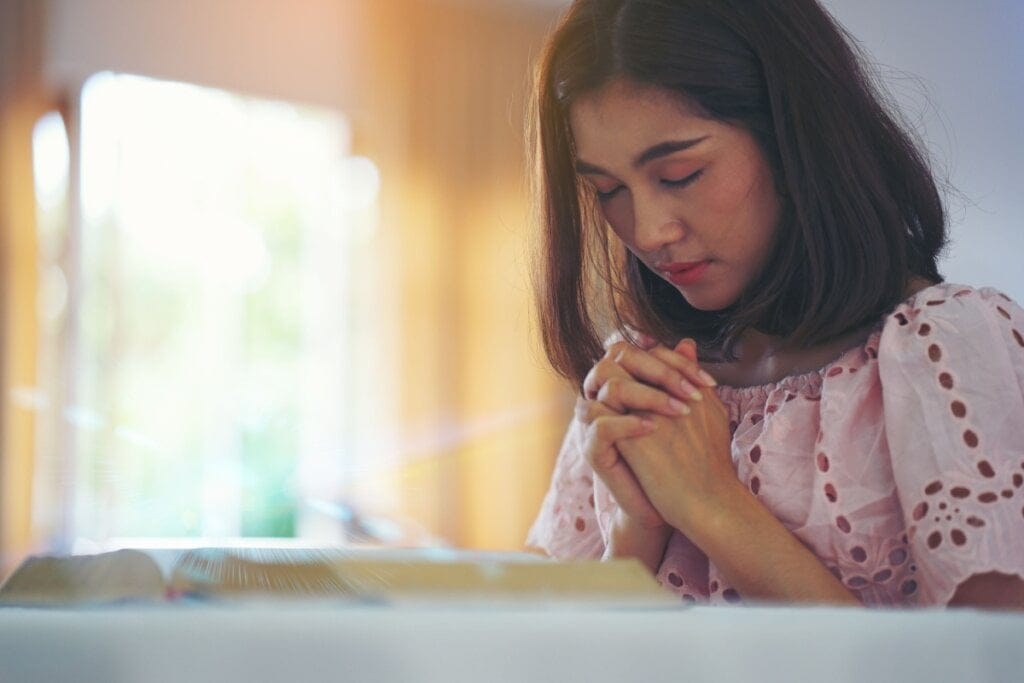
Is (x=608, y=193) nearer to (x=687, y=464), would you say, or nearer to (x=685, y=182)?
(x=685, y=182)

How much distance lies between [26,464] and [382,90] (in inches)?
69.0

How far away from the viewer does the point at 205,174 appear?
347 cm

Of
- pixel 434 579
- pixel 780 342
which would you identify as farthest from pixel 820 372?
pixel 434 579

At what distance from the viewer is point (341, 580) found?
0.33m

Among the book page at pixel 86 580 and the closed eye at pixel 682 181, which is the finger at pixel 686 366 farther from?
the book page at pixel 86 580

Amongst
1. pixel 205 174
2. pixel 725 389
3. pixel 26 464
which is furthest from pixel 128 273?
pixel 725 389

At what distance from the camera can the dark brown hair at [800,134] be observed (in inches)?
28.2

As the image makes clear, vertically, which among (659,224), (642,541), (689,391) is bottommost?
(642,541)

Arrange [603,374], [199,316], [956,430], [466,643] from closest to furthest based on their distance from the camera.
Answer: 1. [466,643]
2. [956,430]
3. [603,374]
4. [199,316]

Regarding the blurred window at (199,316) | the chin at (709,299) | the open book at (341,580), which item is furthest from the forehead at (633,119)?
the blurred window at (199,316)

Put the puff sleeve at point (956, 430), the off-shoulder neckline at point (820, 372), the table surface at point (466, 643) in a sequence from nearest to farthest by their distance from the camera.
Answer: the table surface at point (466, 643), the puff sleeve at point (956, 430), the off-shoulder neckline at point (820, 372)

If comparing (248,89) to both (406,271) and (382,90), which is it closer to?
(382,90)

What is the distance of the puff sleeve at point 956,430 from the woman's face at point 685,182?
0.14m

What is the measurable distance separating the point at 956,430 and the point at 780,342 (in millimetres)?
191
